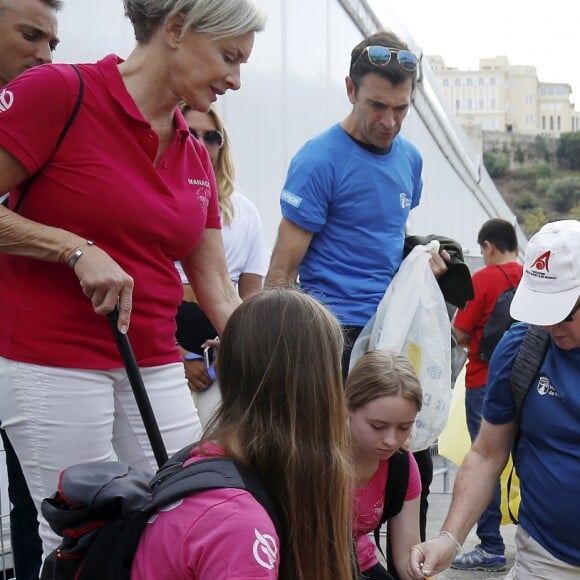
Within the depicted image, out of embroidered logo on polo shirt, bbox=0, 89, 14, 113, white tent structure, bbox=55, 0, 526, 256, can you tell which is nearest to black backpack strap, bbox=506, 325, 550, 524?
embroidered logo on polo shirt, bbox=0, 89, 14, 113

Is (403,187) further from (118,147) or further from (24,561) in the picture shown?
(24,561)

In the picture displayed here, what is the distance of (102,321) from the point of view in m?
2.56

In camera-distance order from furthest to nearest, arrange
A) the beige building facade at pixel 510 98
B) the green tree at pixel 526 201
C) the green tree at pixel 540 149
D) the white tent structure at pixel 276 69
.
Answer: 1. the beige building facade at pixel 510 98
2. the green tree at pixel 540 149
3. the green tree at pixel 526 201
4. the white tent structure at pixel 276 69

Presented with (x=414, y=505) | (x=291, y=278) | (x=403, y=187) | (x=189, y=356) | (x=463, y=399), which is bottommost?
(x=463, y=399)

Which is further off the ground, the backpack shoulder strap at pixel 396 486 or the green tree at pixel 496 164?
the backpack shoulder strap at pixel 396 486

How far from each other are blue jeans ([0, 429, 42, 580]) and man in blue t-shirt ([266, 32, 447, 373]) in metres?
1.17

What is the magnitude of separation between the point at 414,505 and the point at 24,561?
128cm

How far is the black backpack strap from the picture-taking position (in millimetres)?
3012

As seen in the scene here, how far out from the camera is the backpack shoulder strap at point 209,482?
194 cm

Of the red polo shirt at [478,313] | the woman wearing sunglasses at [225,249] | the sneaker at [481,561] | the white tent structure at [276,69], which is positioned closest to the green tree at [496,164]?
the white tent structure at [276,69]

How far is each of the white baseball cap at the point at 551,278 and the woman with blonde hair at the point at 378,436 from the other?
55 cm

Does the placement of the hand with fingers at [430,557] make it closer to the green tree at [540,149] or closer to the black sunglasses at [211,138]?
the black sunglasses at [211,138]

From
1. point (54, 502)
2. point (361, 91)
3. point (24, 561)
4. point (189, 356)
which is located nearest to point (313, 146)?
point (361, 91)

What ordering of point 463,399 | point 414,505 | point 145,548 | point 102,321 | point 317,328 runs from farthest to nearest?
point 463,399, point 414,505, point 102,321, point 317,328, point 145,548
